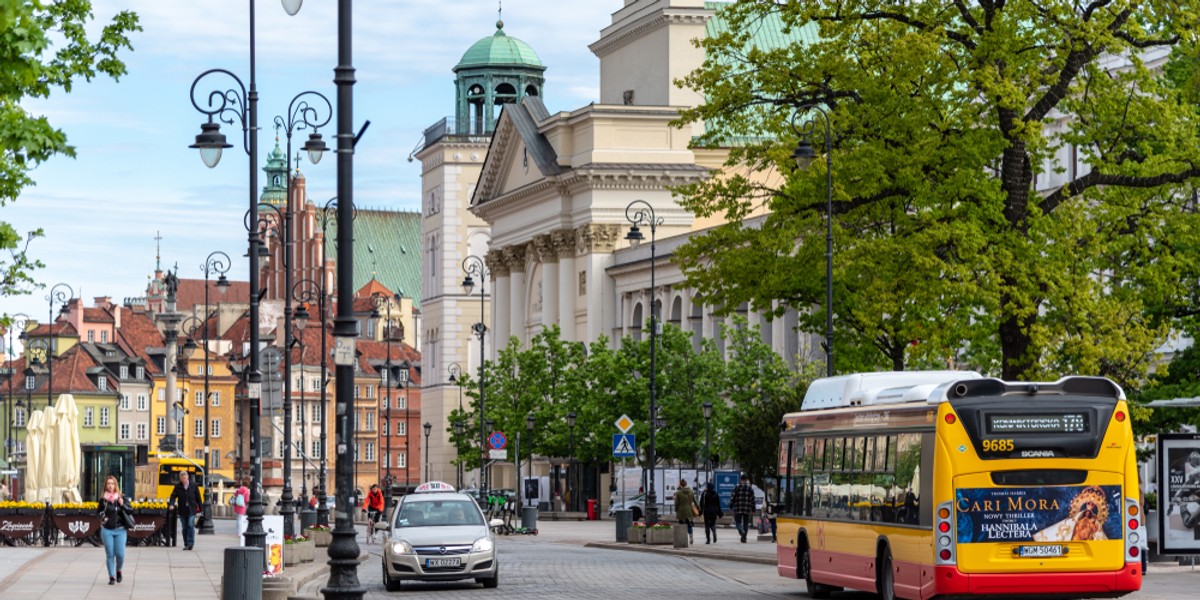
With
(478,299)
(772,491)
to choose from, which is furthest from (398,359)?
(772,491)

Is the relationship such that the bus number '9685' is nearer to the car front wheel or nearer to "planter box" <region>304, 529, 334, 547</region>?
the car front wheel

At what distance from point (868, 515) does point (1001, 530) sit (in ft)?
11.4

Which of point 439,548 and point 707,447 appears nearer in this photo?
point 439,548

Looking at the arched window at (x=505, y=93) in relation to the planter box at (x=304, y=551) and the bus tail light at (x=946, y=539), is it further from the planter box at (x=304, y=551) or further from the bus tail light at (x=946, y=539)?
the bus tail light at (x=946, y=539)

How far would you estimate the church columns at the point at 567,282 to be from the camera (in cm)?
10869

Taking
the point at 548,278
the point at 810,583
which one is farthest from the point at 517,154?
the point at 810,583

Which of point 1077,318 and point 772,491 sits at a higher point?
point 1077,318

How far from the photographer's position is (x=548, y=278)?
367 feet

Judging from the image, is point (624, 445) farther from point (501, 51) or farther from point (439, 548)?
point (501, 51)

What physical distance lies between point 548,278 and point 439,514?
76443mm

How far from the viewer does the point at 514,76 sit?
137250mm

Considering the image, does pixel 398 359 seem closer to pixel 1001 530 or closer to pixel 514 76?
pixel 514 76

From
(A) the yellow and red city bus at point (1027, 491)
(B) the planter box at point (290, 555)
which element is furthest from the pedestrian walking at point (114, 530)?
(A) the yellow and red city bus at point (1027, 491)

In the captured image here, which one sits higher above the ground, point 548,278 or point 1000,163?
point 548,278
